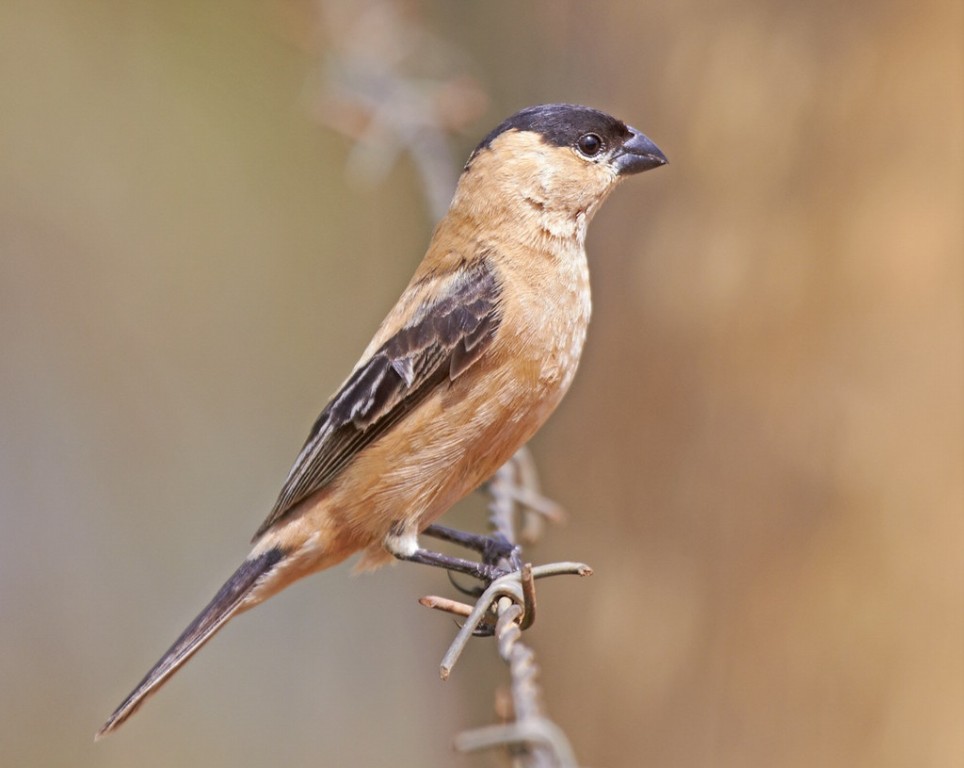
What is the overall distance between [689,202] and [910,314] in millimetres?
953

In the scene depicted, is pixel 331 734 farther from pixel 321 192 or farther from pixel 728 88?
pixel 728 88

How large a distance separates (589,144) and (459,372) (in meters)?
0.89

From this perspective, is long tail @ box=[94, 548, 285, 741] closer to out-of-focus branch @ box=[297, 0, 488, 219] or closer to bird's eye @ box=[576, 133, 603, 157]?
out-of-focus branch @ box=[297, 0, 488, 219]

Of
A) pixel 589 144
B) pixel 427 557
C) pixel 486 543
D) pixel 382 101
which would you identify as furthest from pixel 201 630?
pixel 382 101

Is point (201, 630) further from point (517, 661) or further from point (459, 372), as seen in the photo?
point (517, 661)

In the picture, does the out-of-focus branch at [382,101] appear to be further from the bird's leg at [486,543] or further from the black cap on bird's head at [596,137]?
the bird's leg at [486,543]

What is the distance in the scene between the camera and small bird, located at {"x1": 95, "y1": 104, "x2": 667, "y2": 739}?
2834 millimetres

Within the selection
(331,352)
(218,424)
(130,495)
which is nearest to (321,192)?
(331,352)

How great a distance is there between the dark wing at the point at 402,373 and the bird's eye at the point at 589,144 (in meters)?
0.52

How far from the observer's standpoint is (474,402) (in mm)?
2818

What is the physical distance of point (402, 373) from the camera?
2949 millimetres

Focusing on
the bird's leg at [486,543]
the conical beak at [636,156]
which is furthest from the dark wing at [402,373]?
the conical beak at [636,156]

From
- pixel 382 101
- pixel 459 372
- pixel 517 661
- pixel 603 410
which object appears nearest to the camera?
pixel 517 661

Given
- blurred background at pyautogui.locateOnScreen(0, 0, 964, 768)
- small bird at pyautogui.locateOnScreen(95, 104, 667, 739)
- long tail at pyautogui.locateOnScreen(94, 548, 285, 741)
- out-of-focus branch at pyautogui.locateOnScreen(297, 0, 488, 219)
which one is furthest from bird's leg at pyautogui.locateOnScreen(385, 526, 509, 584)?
blurred background at pyautogui.locateOnScreen(0, 0, 964, 768)
